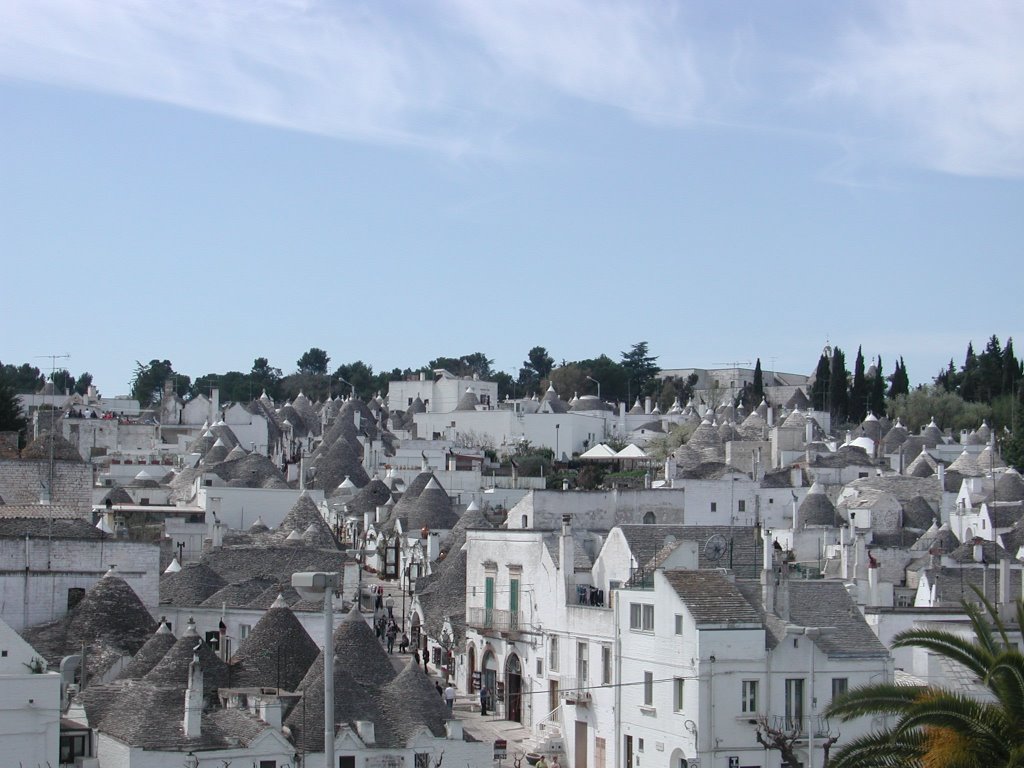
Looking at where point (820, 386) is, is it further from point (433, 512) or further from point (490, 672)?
point (490, 672)

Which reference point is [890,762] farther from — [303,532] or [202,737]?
[303,532]

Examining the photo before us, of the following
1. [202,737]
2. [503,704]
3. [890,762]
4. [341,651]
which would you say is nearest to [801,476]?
[503,704]

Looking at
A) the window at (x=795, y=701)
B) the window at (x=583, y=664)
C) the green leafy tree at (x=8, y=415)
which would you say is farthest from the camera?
the green leafy tree at (x=8, y=415)

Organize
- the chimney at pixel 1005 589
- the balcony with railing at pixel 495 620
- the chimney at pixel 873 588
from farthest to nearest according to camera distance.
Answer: the balcony with railing at pixel 495 620, the chimney at pixel 873 588, the chimney at pixel 1005 589

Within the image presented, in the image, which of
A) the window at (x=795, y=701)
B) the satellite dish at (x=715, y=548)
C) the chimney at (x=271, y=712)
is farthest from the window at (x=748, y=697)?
the chimney at (x=271, y=712)

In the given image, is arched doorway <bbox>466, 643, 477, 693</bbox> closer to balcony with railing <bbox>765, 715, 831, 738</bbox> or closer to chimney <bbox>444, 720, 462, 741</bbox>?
chimney <bbox>444, 720, 462, 741</bbox>

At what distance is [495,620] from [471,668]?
76.0 inches

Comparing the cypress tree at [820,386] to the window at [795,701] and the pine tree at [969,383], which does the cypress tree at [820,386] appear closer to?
the pine tree at [969,383]

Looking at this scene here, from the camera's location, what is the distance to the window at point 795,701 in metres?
31.9

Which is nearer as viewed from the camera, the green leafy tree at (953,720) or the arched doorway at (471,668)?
the green leafy tree at (953,720)

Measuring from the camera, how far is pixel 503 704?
41.0 meters

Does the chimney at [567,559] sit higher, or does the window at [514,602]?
the chimney at [567,559]

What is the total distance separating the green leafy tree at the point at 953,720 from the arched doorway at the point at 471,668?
23484 millimetres

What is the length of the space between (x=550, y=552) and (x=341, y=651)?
7095mm
